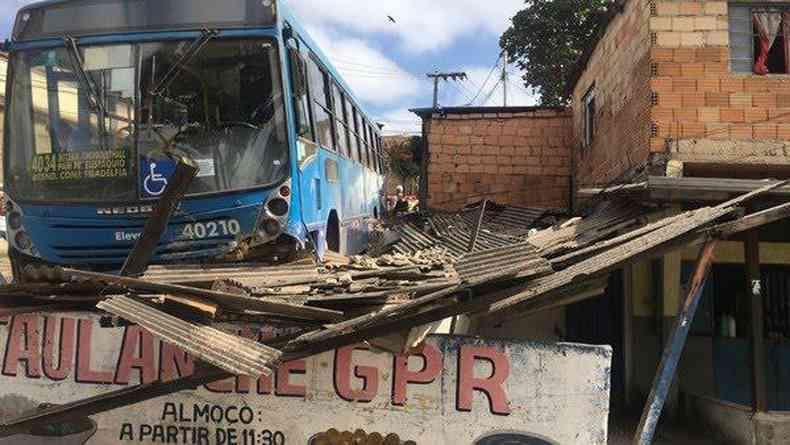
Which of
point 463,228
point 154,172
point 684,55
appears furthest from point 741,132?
point 154,172

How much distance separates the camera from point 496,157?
1398 centimetres

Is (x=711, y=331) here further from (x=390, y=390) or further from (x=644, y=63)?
(x=390, y=390)

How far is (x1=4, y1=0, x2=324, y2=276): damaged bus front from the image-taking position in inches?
214

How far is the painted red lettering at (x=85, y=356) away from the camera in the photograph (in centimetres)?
463

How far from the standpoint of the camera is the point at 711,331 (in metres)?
7.52

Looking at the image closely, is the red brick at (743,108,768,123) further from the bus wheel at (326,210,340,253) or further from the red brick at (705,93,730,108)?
the bus wheel at (326,210,340,253)

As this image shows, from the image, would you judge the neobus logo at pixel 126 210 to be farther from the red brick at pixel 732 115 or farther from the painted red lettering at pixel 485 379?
the red brick at pixel 732 115

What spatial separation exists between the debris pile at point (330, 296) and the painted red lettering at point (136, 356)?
50cm

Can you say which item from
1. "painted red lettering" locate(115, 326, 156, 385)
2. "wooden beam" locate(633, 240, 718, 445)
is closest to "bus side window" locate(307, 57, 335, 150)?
"painted red lettering" locate(115, 326, 156, 385)

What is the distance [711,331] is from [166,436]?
5.91m

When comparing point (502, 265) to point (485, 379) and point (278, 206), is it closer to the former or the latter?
point (485, 379)

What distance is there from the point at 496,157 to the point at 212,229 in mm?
9369

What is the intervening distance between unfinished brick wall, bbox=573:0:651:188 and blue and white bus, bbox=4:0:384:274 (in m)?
4.79

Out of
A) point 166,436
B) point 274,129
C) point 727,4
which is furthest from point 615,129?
point 166,436
